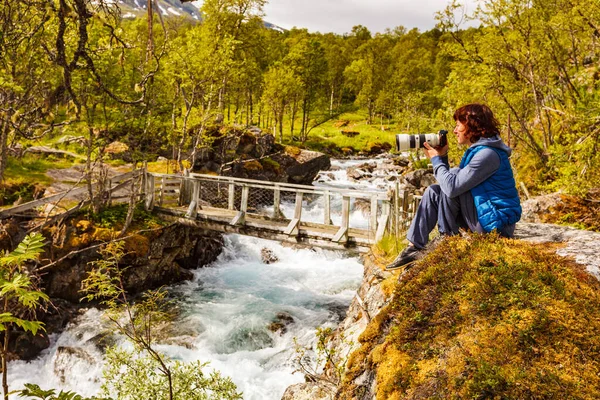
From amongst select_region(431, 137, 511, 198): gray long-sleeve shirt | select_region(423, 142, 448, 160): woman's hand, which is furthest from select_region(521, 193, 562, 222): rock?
select_region(431, 137, 511, 198): gray long-sleeve shirt

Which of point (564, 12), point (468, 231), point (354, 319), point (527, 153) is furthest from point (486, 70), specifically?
point (468, 231)

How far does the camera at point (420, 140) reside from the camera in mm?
4129

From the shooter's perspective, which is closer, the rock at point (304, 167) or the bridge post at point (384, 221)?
the bridge post at point (384, 221)

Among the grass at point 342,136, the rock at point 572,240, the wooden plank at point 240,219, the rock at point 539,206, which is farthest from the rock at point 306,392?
the grass at point 342,136

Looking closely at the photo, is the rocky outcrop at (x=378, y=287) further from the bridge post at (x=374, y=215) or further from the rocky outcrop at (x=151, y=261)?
the rocky outcrop at (x=151, y=261)

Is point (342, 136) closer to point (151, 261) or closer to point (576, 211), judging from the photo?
point (151, 261)

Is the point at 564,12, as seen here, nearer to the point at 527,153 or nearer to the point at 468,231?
A: the point at 527,153

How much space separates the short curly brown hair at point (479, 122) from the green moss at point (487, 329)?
1.02 metres

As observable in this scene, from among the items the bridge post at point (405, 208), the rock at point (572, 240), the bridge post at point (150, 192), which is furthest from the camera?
the bridge post at point (150, 192)

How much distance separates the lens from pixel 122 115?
1273 centimetres

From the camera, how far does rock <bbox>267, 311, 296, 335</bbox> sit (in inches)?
432

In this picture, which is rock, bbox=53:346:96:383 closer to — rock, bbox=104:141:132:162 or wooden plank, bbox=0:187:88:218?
wooden plank, bbox=0:187:88:218

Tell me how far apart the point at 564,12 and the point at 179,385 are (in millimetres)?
12694

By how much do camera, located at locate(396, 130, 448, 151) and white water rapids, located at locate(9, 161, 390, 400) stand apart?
4829mm
